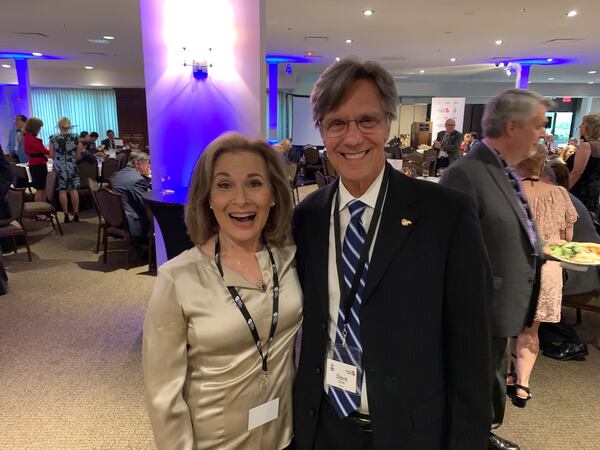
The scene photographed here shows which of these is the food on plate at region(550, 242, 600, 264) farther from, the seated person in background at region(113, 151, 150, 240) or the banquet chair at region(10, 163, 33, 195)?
the banquet chair at region(10, 163, 33, 195)

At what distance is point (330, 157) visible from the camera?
3.96ft

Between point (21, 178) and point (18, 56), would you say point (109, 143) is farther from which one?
point (21, 178)

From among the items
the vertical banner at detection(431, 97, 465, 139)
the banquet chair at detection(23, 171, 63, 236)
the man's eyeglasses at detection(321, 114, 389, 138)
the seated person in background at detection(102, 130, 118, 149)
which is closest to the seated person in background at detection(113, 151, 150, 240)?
the banquet chair at detection(23, 171, 63, 236)

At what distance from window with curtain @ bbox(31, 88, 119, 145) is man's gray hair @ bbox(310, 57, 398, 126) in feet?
55.1

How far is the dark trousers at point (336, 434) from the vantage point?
46.8 inches

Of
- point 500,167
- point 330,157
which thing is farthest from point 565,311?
point 330,157

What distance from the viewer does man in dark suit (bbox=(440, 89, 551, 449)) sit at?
1.86 metres

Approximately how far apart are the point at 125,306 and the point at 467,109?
18.4 metres

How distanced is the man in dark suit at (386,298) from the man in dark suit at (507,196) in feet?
2.64

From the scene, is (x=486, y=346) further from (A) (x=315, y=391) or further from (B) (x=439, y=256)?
(A) (x=315, y=391)

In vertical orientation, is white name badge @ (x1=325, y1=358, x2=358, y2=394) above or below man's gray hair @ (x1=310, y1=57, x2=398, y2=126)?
below

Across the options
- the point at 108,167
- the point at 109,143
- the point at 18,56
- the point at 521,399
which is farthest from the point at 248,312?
the point at 18,56

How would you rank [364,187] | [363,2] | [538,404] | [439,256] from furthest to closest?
[363,2], [538,404], [364,187], [439,256]

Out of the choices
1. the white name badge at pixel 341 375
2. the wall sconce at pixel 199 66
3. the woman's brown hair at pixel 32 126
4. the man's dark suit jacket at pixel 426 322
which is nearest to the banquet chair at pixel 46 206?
the woman's brown hair at pixel 32 126
